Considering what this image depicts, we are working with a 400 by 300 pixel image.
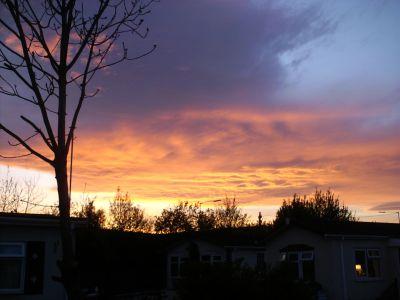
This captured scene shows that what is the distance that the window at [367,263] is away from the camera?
2255 cm

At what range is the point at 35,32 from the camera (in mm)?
6328

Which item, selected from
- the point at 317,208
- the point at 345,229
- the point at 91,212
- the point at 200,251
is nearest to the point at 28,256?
the point at 345,229

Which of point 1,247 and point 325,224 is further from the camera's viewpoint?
point 325,224

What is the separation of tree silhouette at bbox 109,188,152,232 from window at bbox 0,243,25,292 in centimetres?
3079

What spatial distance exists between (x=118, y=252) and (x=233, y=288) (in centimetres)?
1890

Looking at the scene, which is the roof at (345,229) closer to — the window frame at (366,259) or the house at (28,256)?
the window frame at (366,259)

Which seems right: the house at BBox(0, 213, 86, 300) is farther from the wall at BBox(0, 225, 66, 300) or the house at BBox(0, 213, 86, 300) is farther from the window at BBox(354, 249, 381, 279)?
the window at BBox(354, 249, 381, 279)

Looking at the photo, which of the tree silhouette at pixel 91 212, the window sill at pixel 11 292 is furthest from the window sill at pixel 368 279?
the tree silhouette at pixel 91 212

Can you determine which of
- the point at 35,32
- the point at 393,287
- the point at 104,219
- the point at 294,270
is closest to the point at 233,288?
the point at 294,270

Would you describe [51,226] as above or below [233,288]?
above

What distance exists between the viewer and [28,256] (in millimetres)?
13445

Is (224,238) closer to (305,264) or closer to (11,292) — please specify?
(305,264)

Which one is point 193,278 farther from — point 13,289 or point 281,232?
point 281,232

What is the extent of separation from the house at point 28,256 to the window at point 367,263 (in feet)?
46.7
